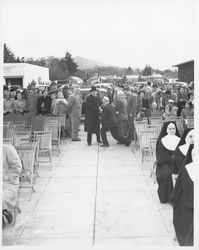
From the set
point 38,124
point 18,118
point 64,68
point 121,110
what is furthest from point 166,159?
point 64,68

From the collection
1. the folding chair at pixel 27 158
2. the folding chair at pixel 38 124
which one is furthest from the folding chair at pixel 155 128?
the folding chair at pixel 27 158

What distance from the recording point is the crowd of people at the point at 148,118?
5.15m

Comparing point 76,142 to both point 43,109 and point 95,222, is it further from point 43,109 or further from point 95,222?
point 95,222

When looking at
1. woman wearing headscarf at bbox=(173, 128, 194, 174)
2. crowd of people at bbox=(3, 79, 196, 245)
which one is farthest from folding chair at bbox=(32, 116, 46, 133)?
woman wearing headscarf at bbox=(173, 128, 194, 174)

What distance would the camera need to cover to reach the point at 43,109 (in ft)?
47.0

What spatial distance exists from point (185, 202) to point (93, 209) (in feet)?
6.13

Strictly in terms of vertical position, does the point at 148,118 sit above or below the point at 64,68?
below

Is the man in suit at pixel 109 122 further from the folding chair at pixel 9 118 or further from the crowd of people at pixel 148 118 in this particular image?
the folding chair at pixel 9 118

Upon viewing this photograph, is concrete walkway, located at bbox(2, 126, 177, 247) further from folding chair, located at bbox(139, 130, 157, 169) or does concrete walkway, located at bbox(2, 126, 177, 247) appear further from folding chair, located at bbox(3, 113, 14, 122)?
folding chair, located at bbox(3, 113, 14, 122)

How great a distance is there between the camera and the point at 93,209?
21.3ft

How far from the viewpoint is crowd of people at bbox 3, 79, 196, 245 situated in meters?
5.15

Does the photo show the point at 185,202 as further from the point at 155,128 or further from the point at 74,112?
the point at 74,112

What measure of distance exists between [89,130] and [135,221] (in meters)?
6.46

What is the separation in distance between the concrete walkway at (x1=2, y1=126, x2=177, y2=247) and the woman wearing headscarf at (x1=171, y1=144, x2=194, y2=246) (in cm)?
25
